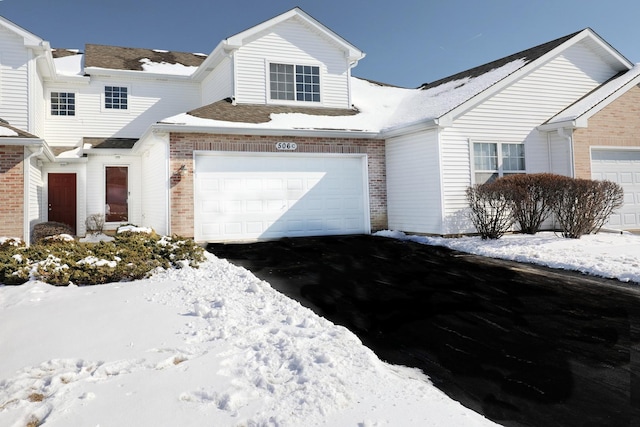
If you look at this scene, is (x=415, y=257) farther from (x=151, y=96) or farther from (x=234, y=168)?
(x=151, y=96)

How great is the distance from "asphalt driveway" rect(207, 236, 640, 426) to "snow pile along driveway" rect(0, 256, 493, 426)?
43cm

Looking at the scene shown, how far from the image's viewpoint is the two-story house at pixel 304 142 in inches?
446

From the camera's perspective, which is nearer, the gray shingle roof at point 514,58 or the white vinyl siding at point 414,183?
the white vinyl siding at point 414,183

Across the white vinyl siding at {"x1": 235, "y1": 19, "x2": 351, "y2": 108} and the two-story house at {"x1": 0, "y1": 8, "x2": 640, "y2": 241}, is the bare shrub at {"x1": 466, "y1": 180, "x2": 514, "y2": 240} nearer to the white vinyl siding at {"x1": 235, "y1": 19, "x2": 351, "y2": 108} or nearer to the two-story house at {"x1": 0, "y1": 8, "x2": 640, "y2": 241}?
the two-story house at {"x1": 0, "y1": 8, "x2": 640, "y2": 241}

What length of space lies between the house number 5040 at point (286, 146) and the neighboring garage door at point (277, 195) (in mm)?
187

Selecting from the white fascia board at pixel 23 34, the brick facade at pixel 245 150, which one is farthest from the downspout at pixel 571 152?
the white fascia board at pixel 23 34

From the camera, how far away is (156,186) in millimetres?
12406

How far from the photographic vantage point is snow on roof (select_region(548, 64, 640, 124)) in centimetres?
1209

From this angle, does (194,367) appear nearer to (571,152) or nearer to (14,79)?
(571,152)

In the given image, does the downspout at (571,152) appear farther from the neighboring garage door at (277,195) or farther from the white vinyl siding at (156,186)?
the white vinyl siding at (156,186)

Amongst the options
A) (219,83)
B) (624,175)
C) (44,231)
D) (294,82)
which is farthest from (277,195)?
(624,175)

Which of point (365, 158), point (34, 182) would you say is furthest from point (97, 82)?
point (365, 158)

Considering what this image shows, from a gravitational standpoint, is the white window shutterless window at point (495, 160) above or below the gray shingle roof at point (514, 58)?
below

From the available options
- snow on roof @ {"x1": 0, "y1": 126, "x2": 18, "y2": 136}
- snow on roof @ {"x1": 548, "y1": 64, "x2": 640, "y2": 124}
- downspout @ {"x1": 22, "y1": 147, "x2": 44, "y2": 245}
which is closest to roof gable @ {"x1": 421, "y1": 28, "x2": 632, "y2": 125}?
snow on roof @ {"x1": 548, "y1": 64, "x2": 640, "y2": 124}
